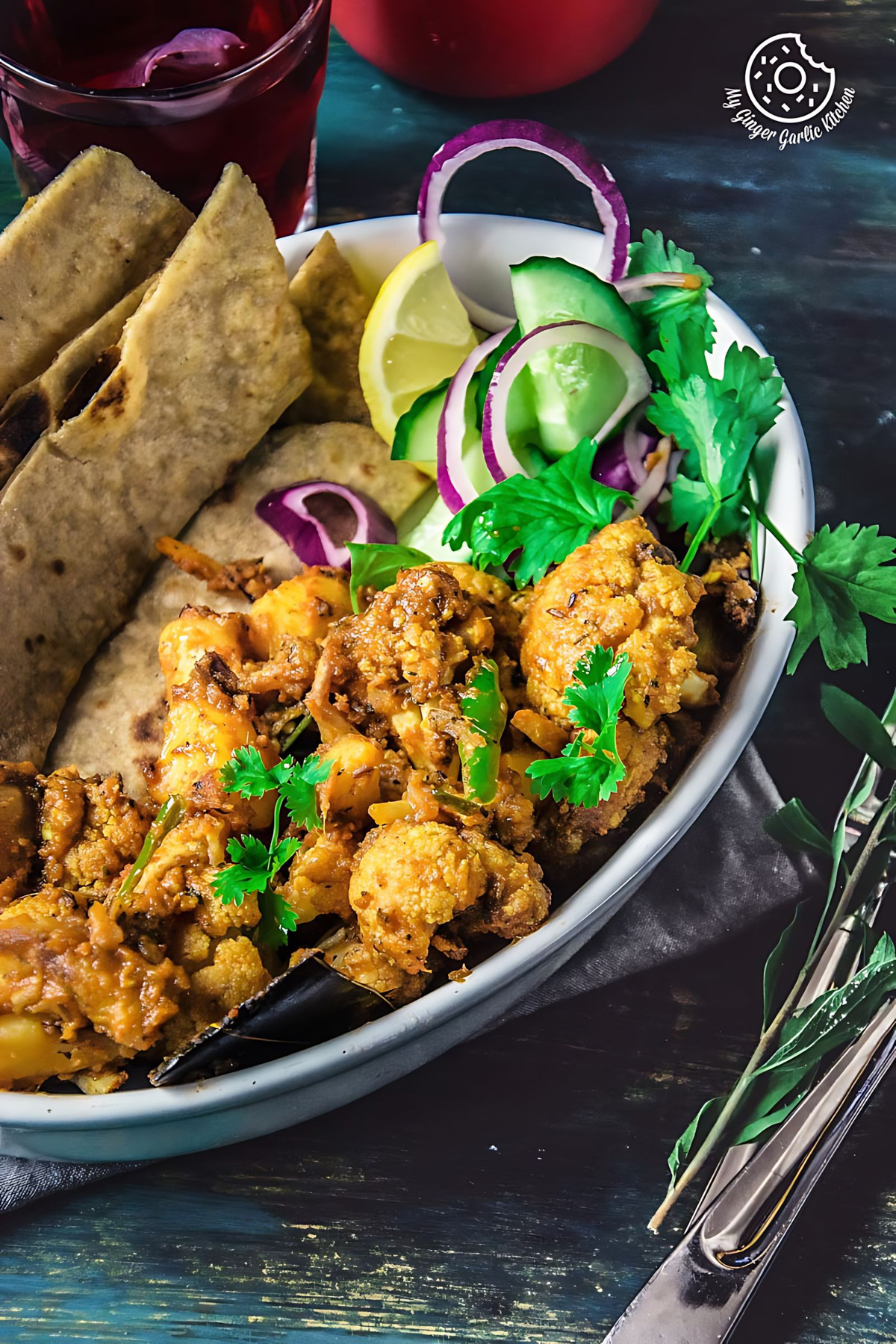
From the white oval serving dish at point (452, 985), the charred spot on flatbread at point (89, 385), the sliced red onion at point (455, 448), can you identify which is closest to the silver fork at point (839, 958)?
the white oval serving dish at point (452, 985)

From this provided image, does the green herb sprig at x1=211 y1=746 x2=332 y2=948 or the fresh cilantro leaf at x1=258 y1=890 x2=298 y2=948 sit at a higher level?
the green herb sprig at x1=211 y1=746 x2=332 y2=948

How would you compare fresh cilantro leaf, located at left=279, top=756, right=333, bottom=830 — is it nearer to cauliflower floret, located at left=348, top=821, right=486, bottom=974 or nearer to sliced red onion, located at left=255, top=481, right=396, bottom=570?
cauliflower floret, located at left=348, top=821, right=486, bottom=974

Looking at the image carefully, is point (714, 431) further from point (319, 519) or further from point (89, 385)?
point (89, 385)

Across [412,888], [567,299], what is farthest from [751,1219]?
[567,299]

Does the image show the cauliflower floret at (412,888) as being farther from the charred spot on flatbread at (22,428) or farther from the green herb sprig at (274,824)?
the charred spot on flatbread at (22,428)

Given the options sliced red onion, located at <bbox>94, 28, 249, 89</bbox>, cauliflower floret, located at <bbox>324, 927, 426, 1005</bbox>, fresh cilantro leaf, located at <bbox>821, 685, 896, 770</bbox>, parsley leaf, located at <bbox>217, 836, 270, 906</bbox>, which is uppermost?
sliced red onion, located at <bbox>94, 28, 249, 89</bbox>

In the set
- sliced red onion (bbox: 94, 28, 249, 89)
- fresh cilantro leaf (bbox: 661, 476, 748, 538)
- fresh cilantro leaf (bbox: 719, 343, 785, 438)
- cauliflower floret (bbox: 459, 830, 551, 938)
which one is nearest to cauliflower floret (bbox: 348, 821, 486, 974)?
cauliflower floret (bbox: 459, 830, 551, 938)

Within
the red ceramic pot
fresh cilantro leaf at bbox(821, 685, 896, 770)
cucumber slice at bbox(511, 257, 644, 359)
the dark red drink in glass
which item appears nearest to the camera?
cucumber slice at bbox(511, 257, 644, 359)
